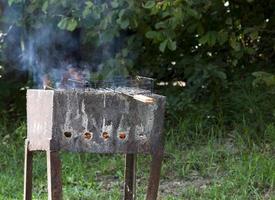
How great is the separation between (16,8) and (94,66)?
2.97 feet

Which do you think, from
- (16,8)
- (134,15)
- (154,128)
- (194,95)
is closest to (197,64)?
(194,95)

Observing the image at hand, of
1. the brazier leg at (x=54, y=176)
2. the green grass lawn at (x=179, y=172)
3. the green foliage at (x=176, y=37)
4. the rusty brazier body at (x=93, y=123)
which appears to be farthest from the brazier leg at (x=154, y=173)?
the green foliage at (x=176, y=37)

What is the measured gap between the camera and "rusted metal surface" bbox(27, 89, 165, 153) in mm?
3041

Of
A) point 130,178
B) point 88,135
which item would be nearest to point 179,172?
point 130,178

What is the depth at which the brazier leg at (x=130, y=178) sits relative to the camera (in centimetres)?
381

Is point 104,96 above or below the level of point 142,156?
above

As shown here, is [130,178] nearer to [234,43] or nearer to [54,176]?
[54,176]

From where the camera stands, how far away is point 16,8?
18.9 ft

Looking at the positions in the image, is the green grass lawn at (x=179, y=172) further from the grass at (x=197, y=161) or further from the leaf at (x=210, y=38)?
the leaf at (x=210, y=38)

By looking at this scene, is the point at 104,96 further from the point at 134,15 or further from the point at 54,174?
the point at 134,15

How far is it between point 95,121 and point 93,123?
14 millimetres

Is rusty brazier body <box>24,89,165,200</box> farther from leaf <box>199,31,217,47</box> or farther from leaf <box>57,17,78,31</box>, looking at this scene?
leaf <box>199,31,217,47</box>

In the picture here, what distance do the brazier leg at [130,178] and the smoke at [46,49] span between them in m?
1.97

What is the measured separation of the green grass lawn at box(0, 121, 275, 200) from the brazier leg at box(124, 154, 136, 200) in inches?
18.0
